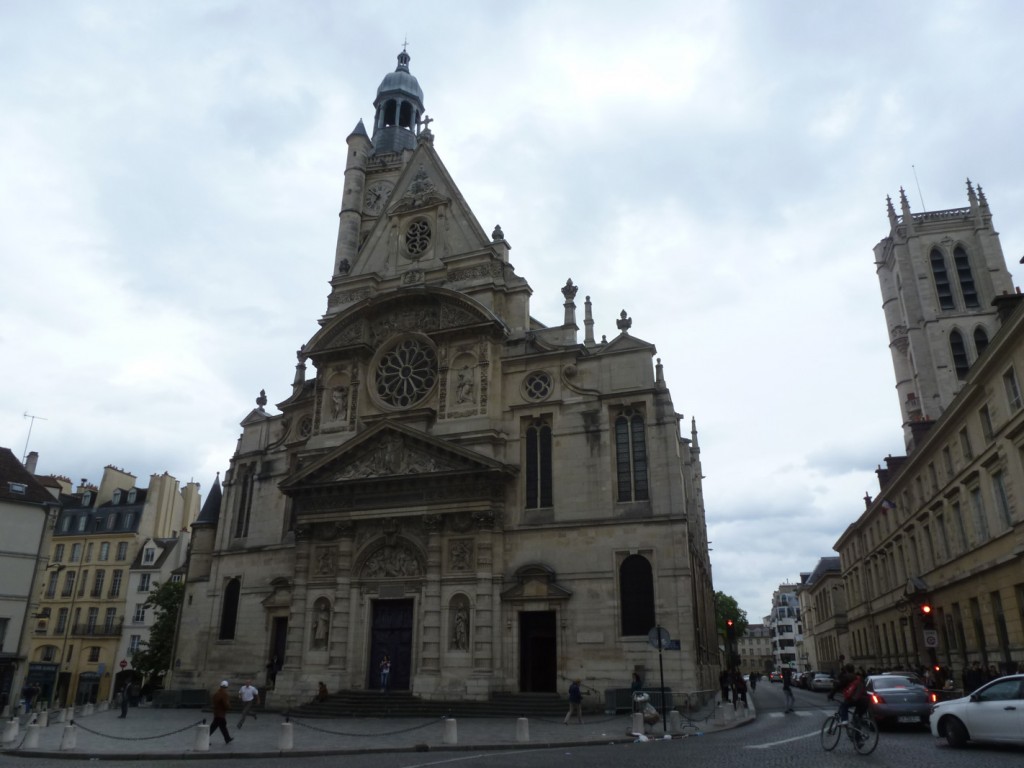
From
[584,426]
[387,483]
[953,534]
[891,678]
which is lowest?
[891,678]

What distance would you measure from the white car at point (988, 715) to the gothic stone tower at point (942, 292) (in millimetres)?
45531

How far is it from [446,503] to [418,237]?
1283cm

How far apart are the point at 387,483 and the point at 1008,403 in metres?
20.2

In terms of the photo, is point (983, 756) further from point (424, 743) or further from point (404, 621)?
point (404, 621)

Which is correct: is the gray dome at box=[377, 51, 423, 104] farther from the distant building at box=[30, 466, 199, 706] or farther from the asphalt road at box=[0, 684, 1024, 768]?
the asphalt road at box=[0, 684, 1024, 768]

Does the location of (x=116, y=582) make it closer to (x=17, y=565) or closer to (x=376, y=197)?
(x=17, y=565)

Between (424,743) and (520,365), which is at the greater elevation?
(520,365)

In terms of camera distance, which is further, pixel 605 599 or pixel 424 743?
pixel 605 599

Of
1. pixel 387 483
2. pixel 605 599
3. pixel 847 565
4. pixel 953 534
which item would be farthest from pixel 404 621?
pixel 847 565

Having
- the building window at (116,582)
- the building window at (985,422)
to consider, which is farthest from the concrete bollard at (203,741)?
the building window at (116,582)

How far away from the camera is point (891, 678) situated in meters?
16.7

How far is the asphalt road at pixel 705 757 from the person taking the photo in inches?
435

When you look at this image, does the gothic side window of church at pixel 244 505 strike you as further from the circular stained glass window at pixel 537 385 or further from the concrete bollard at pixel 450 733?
the concrete bollard at pixel 450 733

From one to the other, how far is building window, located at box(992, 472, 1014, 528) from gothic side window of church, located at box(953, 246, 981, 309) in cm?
4182
